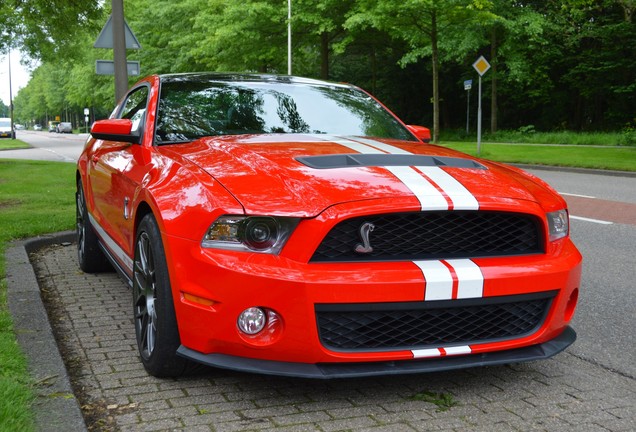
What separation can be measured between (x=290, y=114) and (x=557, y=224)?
1767mm

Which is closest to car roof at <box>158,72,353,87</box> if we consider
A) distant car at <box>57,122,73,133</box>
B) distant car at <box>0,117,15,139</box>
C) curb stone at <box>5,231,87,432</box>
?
curb stone at <box>5,231,87,432</box>

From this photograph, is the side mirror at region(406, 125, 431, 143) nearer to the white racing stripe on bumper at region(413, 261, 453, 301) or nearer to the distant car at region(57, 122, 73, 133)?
the white racing stripe on bumper at region(413, 261, 453, 301)

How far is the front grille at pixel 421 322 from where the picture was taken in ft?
9.73

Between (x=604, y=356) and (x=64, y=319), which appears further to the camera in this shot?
(x=64, y=319)

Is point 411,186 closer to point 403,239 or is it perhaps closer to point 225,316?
point 403,239

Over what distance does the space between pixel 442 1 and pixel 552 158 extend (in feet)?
22.4

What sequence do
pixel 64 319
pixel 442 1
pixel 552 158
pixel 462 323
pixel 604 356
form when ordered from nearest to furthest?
pixel 462 323
pixel 604 356
pixel 64 319
pixel 552 158
pixel 442 1

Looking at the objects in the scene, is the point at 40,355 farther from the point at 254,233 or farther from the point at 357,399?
the point at 357,399

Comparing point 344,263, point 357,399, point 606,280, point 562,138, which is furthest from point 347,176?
point 562,138

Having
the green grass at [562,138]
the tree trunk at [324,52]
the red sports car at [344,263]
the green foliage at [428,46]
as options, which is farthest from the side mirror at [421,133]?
the tree trunk at [324,52]

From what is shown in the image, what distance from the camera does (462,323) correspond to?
3.12 m

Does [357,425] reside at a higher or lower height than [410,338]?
lower

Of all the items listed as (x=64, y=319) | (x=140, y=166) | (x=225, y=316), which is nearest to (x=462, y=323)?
(x=225, y=316)

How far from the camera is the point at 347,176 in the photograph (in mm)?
3238
